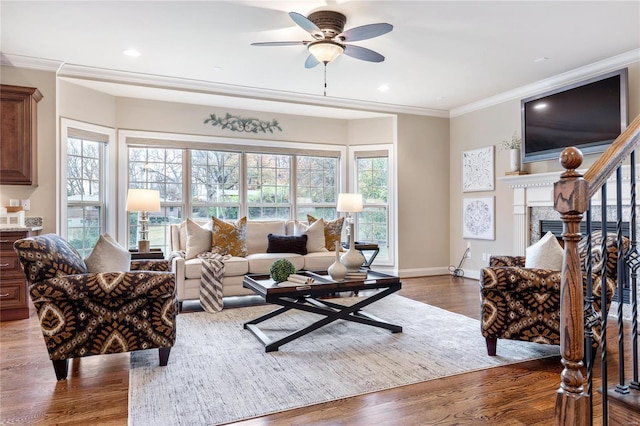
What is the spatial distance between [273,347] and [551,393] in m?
1.79

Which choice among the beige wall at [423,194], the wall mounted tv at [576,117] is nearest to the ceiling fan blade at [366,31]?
the wall mounted tv at [576,117]

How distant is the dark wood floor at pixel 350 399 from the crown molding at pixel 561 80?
338 cm

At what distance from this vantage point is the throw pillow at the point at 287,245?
16.6ft

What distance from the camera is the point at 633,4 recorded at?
125 inches

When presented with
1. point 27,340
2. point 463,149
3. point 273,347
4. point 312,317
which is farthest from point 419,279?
point 27,340

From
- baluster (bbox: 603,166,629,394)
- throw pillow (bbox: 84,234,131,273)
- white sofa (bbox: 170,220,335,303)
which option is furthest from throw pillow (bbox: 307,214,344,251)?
baluster (bbox: 603,166,629,394)

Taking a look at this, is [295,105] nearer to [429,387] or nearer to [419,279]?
[419,279]

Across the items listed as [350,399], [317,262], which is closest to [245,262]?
[317,262]

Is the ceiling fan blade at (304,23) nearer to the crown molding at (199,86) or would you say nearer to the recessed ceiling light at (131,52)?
the recessed ceiling light at (131,52)

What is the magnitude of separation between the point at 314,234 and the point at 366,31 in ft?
8.96

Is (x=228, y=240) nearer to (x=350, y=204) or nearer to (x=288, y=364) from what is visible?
(x=350, y=204)

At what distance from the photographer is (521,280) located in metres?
2.69

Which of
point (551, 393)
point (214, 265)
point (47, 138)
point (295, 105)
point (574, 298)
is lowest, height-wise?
point (551, 393)

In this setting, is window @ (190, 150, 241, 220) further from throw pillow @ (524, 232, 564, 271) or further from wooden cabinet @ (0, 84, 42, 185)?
throw pillow @ (524, 232, 564, 271)
